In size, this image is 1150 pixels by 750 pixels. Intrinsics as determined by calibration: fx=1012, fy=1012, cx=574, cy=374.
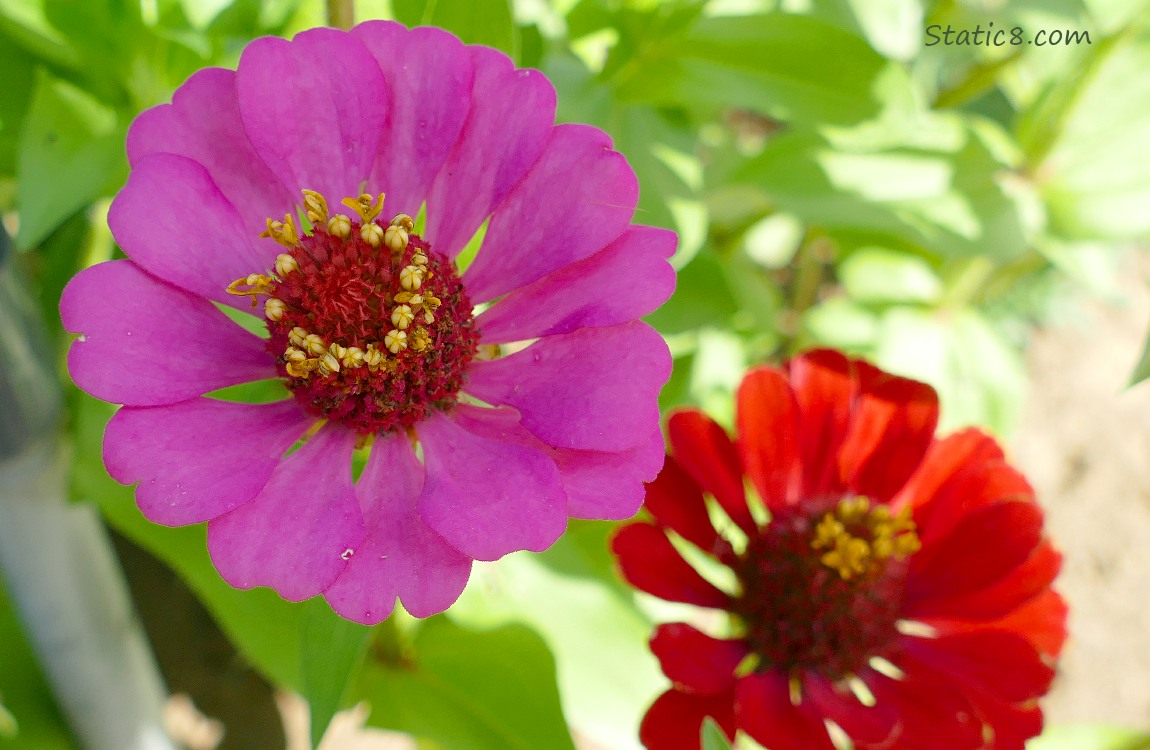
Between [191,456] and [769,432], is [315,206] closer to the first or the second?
[191,456]

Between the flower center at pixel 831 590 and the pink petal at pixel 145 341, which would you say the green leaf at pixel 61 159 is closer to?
the pink petal at pixel 145 341

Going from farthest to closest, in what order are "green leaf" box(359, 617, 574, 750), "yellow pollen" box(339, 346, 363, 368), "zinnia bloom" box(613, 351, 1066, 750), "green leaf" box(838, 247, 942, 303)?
"green leaf" box(838, 247, 942, 303) < "green leaf" box(359, 617, 574, 750) < "zinnia bloom" box(613, 351, 1066, 750) < "yellow pollen" box(339, 346, 363, 368)

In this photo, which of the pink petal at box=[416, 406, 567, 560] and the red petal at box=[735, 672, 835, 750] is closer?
the pink petal at box=[416, 406, 567, 560]

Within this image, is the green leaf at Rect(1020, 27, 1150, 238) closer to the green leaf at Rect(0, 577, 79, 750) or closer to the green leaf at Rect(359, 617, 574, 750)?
the green leaf at Rect(359, 617, 574, 750)

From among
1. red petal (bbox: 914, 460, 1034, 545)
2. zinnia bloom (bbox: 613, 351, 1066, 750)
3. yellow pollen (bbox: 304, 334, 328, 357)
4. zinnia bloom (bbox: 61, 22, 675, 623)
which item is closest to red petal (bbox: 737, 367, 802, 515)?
zinnia bloom (bbox: 613, 351, 1066, 750)

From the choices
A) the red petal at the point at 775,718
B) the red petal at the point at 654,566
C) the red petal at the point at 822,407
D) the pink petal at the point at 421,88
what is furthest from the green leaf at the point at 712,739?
the pink petal at the point at 421,88

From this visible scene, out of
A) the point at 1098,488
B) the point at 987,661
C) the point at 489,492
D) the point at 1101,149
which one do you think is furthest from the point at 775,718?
the point at 1098,488
